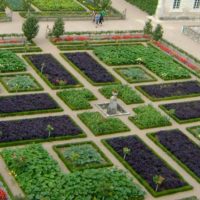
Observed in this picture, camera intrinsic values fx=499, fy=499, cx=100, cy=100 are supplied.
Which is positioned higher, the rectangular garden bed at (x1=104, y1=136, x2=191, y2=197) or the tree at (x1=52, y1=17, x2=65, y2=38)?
the tree at (x1=52, y1=17, x2=65, y2=38)

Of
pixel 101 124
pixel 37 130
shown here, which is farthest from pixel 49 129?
pixel 101 124

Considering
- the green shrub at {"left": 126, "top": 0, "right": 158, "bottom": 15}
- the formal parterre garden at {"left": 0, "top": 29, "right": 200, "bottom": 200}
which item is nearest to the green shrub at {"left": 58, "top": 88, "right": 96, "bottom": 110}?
the formal parterre garden at {"left": 0, "top": 29, "right": 200, "bottom": 200}

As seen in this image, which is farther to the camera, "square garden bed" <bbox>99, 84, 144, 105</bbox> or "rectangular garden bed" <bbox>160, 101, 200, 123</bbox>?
"square garden bed" <bbox>99, 84, 144, 105</bbox>

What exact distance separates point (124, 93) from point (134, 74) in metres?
4.89

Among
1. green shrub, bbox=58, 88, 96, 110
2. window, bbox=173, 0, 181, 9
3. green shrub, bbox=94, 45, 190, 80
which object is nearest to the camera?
green shrub, bbox=58, 88, 96, 110

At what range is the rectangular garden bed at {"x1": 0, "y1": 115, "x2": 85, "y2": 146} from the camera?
36.1 metres

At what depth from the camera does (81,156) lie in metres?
34.8

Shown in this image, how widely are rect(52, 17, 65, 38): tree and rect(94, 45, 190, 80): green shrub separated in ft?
14.1

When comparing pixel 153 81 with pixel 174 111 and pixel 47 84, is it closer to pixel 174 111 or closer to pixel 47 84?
pixel 174 111

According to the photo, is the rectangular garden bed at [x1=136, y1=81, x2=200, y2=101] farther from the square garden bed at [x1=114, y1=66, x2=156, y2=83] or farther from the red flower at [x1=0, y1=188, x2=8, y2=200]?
the red flower at [x1=0, y1=188, x2=8, y2=200]

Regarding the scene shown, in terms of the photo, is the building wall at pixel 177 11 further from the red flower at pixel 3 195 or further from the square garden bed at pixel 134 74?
the red flower at pixel 3 195

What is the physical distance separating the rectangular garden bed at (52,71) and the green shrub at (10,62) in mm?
1195

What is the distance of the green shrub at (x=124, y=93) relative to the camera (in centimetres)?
4369

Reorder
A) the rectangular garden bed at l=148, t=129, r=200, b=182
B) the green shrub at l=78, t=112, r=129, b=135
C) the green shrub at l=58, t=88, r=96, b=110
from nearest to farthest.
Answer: the rectangular garden bed at l=148, t=129, r=200, b=182 → the green shrub at l=78, t=112, r=129, b=135 → the green shrub at l=58, t=88, r=96, b=110
